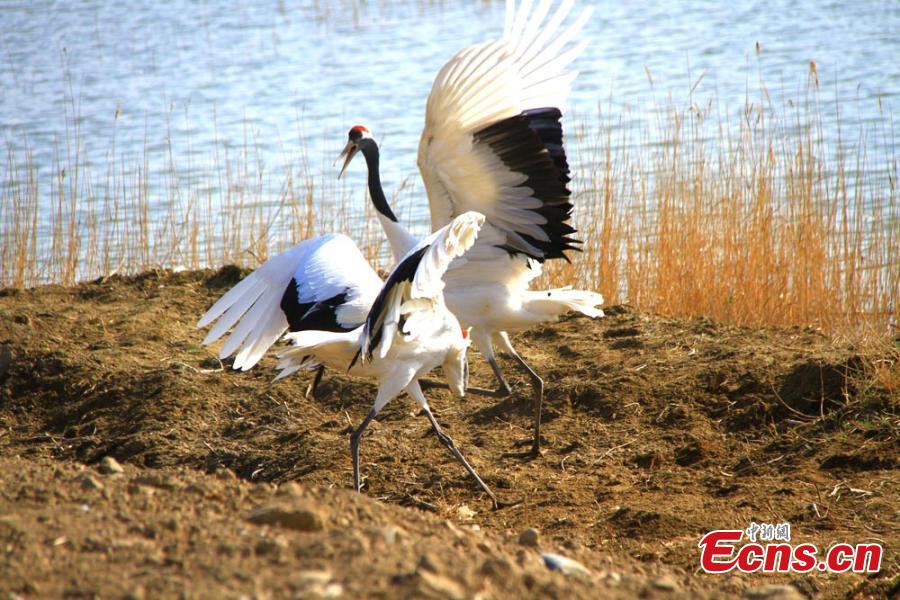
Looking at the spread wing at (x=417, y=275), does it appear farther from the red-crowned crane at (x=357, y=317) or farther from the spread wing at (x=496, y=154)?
the spread wing at (x=496, y=154)

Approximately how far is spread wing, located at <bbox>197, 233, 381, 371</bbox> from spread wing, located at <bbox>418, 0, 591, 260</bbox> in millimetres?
641

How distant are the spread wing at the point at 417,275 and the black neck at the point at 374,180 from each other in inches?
63.7

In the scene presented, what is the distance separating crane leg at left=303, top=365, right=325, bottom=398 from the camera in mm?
5789

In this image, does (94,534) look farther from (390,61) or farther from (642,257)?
(390,61)

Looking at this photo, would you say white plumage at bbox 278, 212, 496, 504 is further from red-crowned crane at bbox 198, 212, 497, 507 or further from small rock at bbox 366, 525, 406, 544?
small rock at bbox 366, 525, 406, 544

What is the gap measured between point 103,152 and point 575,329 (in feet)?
25.6

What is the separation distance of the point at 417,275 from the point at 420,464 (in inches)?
65.8

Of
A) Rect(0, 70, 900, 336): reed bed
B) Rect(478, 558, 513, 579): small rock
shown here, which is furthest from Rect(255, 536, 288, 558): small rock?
Rect(0, 70, 900, 336): reed bed

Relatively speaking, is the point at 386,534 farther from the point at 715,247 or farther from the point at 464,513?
the point at 715,247

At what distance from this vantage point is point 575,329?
7.21m

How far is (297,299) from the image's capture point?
5.44 meters

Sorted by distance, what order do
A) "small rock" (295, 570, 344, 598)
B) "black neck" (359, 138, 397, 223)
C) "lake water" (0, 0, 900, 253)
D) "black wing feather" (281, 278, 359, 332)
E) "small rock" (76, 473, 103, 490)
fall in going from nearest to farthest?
"small rock" (295, 570, 344, 598), "small rock" (76, 473, 103, 490), "black wing feather" (281, 278, 359, 332), "black neck" (359, 138, 397, 223), "lake water" (0, 0, 900, 253)

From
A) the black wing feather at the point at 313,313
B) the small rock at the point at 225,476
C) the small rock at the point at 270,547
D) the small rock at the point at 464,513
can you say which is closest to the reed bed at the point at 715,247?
the small rock at the point at 464,513

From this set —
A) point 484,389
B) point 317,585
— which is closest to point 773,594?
point 317,585
